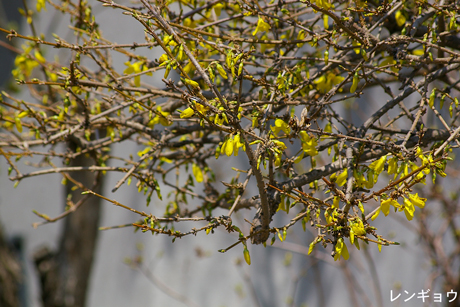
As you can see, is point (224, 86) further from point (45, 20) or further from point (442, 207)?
point (45, 20)

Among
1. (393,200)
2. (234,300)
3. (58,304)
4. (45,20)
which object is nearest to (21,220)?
(58,304)

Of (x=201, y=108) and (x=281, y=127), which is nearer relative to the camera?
(x=201, y=108)

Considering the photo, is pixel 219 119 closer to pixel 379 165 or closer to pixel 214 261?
pixel 379 165

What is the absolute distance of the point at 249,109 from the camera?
4.98ft

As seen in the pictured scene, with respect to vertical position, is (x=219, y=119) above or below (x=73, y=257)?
above

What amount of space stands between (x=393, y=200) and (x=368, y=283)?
2805 millimetres

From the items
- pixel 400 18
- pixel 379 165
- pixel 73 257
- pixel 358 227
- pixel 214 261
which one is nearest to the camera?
pixel 358 227

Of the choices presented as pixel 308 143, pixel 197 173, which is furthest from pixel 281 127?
pixel 197 173

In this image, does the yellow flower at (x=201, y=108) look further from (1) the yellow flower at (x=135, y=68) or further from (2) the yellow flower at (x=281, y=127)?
(1) the yellow flower at (x=135, y=68)

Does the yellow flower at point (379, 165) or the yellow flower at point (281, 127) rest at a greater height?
the yellow flower at point (281, 127)

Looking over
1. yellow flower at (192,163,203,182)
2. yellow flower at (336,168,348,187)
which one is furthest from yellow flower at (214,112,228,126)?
yellow flower at (192,163,203,182)

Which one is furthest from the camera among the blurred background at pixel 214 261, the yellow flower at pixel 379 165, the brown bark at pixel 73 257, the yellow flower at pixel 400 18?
the blurred background at pixel 214 261

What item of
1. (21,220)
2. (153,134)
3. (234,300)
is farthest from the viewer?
(21,220)

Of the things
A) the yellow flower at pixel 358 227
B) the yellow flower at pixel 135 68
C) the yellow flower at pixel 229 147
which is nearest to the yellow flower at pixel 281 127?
the yellow flower at pixel 229 147
